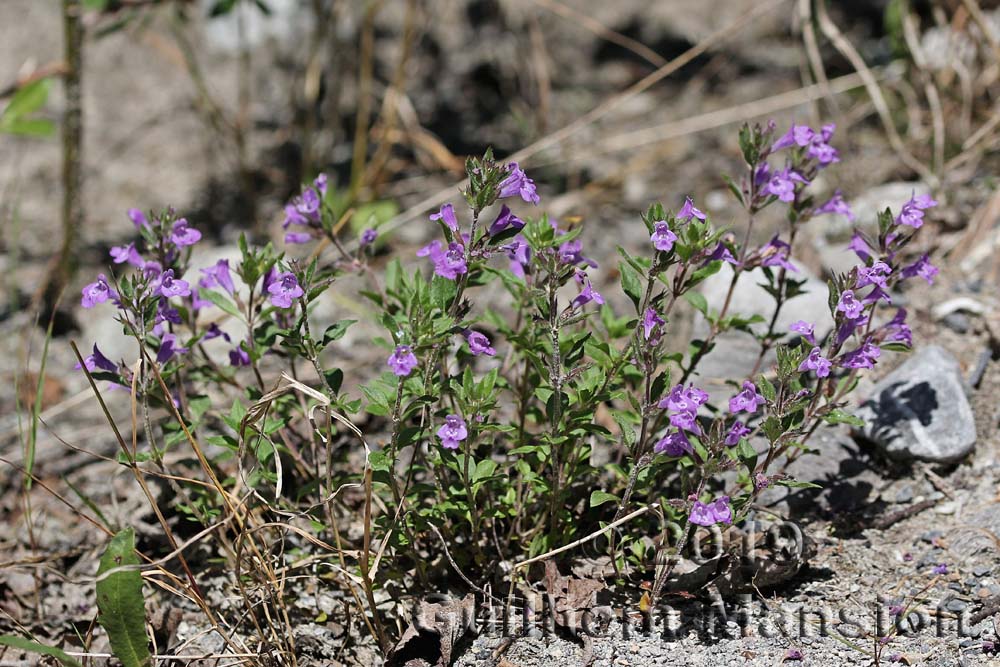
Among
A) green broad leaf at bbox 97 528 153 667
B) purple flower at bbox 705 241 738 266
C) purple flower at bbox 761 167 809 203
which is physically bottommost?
green broad leaf at bbox 97 528 153 667

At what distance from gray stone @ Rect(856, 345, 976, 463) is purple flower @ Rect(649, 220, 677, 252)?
1.20m

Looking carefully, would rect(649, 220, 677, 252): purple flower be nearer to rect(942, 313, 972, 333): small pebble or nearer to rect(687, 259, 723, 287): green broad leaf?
rect(687, 259, 723, 287): green broad leaf

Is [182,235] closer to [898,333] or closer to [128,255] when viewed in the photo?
[128,255]

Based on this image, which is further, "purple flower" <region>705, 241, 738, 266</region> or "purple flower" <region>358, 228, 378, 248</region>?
"purple flower" <region>358, 228, 378, 248</region>

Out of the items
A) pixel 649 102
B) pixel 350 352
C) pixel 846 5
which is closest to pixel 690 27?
pixel 649 102

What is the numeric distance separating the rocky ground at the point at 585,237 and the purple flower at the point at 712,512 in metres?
0.42

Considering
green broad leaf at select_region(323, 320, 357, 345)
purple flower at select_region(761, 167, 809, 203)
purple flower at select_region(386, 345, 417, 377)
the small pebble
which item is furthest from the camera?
the small pebble

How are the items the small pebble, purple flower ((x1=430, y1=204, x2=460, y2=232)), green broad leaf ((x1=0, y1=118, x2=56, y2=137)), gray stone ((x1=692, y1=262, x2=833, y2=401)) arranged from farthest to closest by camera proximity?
green broad leaf ((x1=0, y1=118, x2=56, y2=137)), the small pebble, gray stone ((x1=692, y1=262, x2=833, y2=401)), purple flower ((x1=430, y1=204, x2=460, y2=232))

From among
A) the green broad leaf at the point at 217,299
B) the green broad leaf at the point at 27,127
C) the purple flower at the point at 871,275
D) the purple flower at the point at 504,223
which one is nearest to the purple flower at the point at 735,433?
the purple flower at the point at 871,275

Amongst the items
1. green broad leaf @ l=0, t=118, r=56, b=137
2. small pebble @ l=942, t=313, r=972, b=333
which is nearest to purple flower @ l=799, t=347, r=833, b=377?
small pebble @ l=942, t=313, r=972, b=333

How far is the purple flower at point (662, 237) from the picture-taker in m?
2.33

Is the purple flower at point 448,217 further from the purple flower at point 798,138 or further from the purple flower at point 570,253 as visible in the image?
the purple flower at point 798,138

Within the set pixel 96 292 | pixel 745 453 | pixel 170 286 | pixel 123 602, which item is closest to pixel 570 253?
pixel 745 453

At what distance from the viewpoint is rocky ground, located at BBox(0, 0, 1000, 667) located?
2768 millimetres
